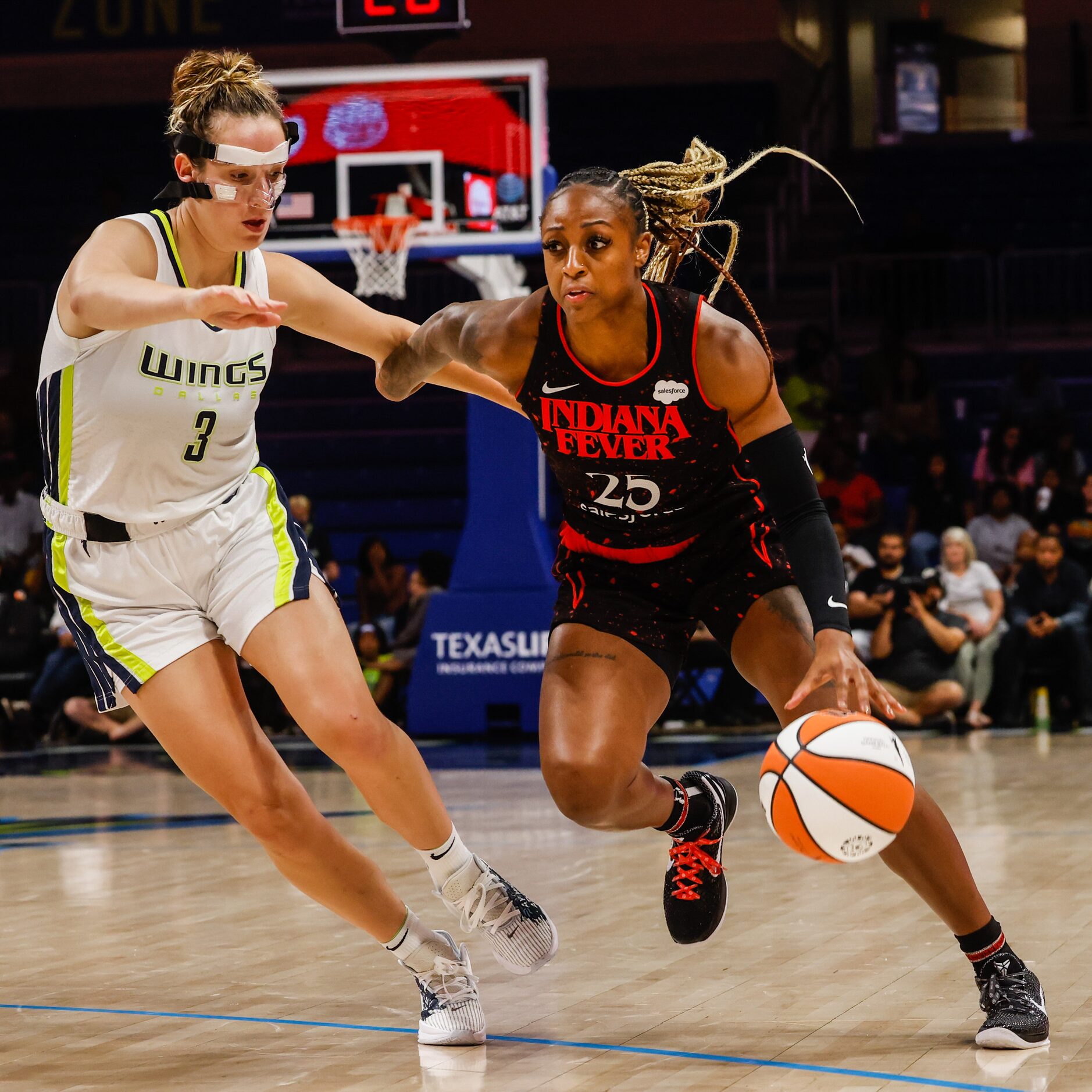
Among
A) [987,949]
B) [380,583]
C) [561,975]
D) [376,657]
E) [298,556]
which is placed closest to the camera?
[987,949]

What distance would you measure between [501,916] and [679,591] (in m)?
0.89

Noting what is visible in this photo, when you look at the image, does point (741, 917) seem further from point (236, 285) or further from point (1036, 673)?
point (1036, 673)

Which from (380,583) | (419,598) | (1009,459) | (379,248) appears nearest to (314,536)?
(380,583)

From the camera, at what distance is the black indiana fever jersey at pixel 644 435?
385cm

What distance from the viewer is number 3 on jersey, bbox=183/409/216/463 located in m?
3.79

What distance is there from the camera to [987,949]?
371 cm


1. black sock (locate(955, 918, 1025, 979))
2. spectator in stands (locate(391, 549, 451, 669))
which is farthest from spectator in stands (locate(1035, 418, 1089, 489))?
black sock (locate(955, 918, 1025, 979))

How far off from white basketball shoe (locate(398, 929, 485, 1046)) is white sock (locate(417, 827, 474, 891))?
15cm

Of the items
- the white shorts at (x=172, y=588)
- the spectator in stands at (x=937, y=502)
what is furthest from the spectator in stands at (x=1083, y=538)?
the white shorts at (x=172, y=588)

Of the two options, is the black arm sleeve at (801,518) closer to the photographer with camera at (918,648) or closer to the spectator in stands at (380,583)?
the photographer with camera at (918,648)

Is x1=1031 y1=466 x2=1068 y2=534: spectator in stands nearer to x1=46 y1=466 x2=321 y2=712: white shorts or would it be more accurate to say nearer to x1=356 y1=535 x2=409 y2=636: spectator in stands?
x1=356 y1=535 x2=409 y2=636: spectator in stands

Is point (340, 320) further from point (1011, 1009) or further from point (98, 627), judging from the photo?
point (1011, 1009)

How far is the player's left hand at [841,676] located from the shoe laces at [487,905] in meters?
0.92

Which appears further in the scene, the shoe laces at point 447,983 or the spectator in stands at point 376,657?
the spectator in stands at point 376,657
